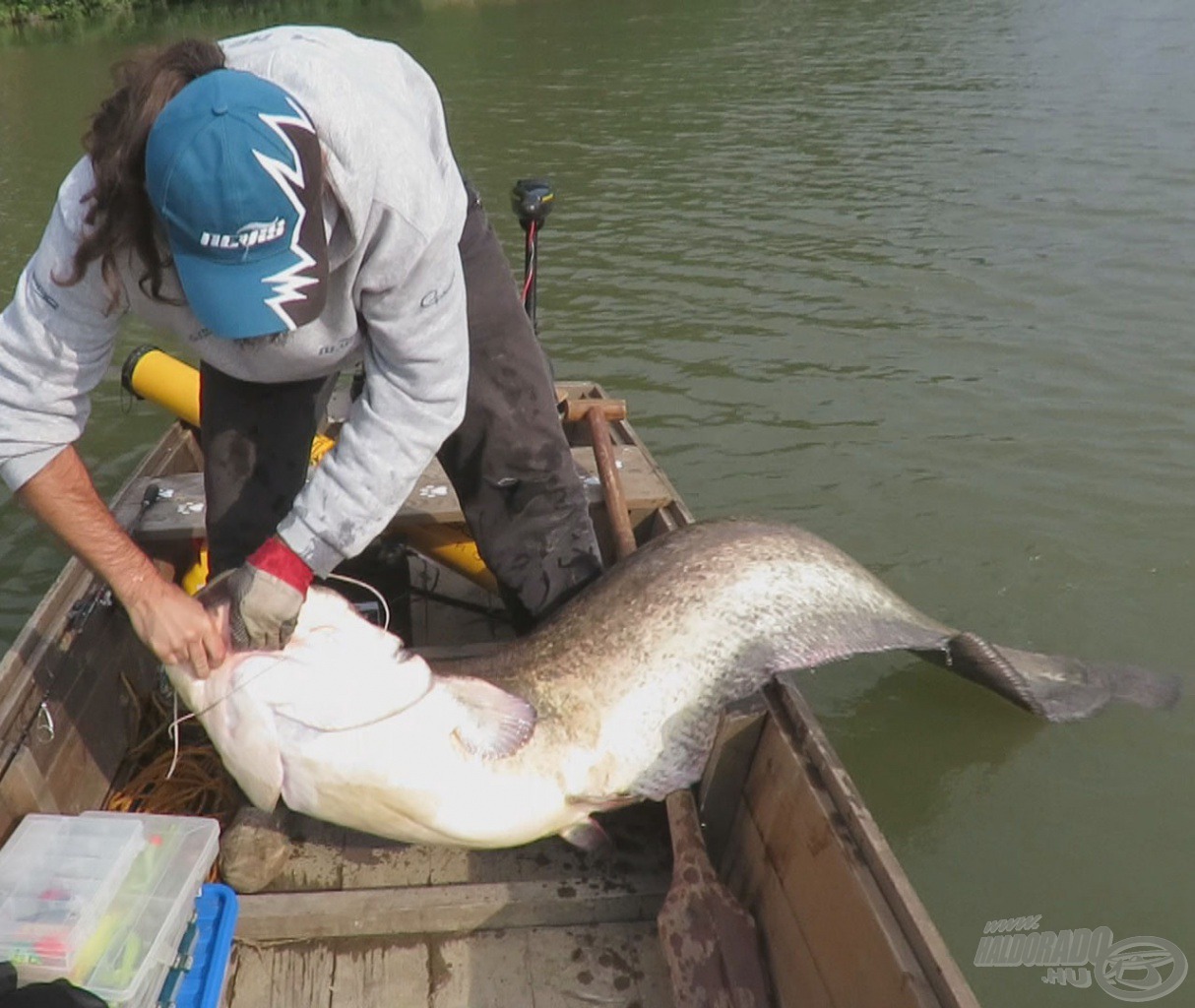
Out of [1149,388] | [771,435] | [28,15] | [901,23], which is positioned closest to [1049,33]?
[901,23]

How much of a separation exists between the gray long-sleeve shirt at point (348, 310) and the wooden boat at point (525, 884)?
95 centimetres

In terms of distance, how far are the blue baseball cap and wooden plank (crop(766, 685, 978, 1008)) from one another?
1638 millimetres

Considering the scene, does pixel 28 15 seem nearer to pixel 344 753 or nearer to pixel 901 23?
pixel 901 23

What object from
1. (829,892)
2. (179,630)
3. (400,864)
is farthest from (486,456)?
(829,892)

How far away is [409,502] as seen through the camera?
4.01m

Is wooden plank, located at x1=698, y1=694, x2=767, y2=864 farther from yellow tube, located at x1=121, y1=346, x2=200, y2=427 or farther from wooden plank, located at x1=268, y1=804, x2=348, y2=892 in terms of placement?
yellow tube, located at x1=121, y1=346, x2=200, y2=427

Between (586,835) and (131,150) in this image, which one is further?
(586,835)

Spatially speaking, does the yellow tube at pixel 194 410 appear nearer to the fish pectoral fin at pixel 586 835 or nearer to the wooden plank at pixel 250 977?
the fish pectoral fin at pixel 586 835

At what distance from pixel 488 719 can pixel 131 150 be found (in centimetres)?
156

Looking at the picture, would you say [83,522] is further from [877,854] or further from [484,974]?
[877,854]

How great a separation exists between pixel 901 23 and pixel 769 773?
20.2m

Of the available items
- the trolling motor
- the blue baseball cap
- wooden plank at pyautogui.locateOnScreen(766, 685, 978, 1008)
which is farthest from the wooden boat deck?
the trolling motor

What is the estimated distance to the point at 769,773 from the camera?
2.83 m

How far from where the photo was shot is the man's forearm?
100 inches
